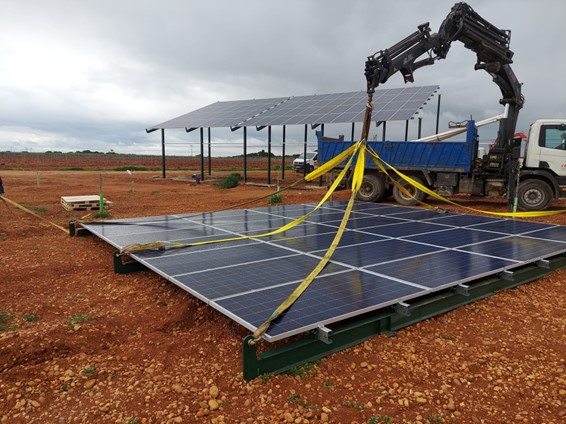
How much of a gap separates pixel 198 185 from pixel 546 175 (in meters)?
21.3

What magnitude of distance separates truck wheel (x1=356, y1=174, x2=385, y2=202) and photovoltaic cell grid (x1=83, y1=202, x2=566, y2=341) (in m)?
5.88

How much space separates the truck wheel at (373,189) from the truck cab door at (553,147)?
5.83m

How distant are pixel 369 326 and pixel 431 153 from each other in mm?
12846

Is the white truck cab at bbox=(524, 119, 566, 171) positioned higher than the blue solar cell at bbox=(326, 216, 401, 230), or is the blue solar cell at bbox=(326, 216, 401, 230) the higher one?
the white truck cab at bbox=(524, 119, 566, 171)

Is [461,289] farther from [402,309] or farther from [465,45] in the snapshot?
[465,45]

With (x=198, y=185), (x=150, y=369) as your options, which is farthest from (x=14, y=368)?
(x=198, y=185)

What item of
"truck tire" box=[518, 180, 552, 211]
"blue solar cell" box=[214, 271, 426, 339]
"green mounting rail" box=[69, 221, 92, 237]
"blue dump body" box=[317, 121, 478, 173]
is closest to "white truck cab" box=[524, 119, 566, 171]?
"truck tire" box=[518, 180, 552, 211]

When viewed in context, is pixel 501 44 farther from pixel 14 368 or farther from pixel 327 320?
pixel 14 368

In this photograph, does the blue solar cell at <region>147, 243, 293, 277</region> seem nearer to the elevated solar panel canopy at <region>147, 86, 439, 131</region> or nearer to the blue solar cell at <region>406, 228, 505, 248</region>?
the blue solar cell at <region>406, 228, 505, 248</region>

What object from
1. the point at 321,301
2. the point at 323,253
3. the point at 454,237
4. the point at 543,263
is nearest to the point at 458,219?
the point at 454,237

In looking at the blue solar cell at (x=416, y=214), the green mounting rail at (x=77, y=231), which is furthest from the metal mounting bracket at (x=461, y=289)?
the green mounting rail at (x=77, y=231)

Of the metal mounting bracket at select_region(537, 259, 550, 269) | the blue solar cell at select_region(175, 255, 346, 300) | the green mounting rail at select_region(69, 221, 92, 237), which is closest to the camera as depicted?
the blue solar cell at select_region(175, 255, 346, 300)

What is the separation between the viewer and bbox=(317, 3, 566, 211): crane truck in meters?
10.9

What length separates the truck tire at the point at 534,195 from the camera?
1426 centimetres
